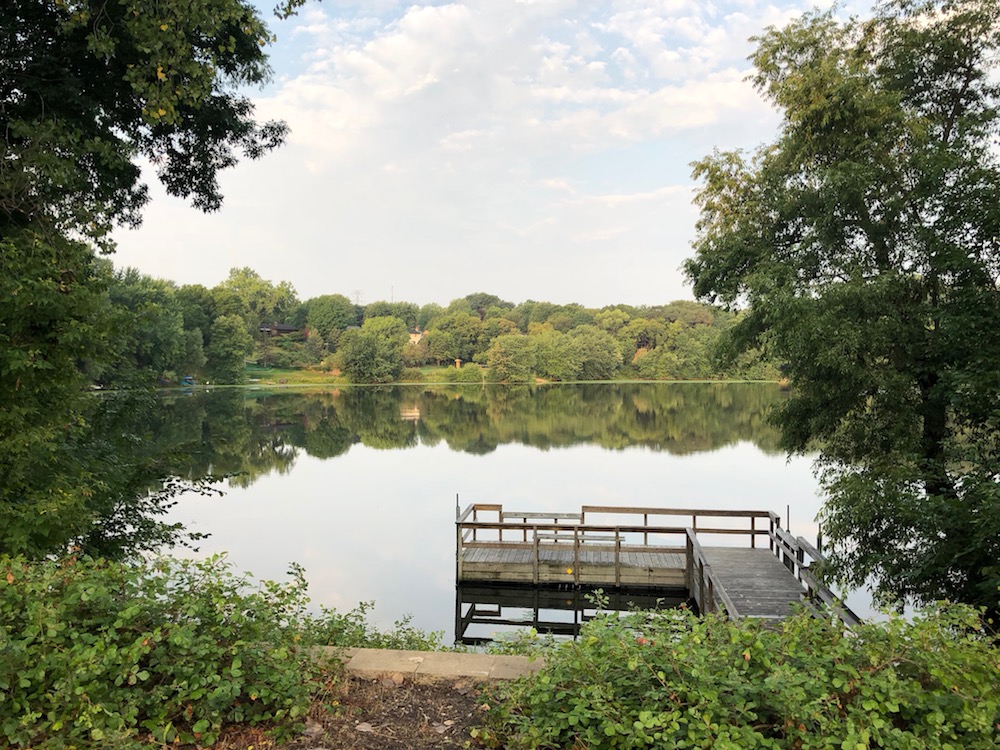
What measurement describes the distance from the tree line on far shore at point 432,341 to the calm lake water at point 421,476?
59.0ft

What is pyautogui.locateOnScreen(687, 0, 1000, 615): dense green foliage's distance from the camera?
325 inches

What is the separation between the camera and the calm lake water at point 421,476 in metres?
16.5

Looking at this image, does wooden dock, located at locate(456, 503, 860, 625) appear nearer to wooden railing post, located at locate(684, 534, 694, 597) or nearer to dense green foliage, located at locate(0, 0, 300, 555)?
wooden railing post, located at locate(684, 534, 694, 597)

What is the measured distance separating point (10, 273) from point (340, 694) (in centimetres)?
424

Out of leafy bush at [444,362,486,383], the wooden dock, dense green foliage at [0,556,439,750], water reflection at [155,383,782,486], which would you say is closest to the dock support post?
the wooden dock

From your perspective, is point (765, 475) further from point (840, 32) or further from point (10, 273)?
point (10, 273)

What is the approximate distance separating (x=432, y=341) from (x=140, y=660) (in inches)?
3849

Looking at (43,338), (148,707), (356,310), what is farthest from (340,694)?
(356,310)

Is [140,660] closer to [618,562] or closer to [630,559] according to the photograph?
[618,562]

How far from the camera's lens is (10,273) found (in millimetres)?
5207

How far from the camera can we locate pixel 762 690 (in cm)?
256

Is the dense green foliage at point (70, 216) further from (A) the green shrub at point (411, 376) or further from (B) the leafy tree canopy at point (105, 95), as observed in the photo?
(A) the green shrub at point (411, 376)

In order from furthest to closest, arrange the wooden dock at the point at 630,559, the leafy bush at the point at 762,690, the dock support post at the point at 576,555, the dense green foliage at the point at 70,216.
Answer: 1. the dock support post at the point at 576,555
2. the wooden dock at the point at 630,559
3. the dense green foliage at the point at 70,216
4. the leafy bush at the point at 762,690

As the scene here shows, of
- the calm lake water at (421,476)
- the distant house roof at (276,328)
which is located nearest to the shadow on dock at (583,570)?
the calm lake water at (421,476)
